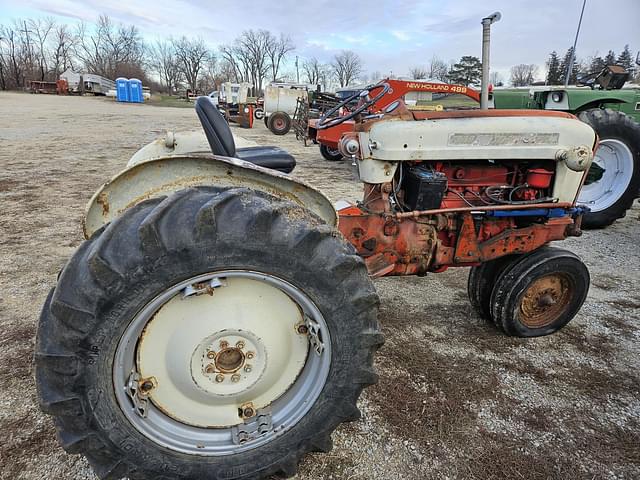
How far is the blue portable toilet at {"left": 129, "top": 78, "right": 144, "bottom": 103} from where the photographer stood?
123 ft

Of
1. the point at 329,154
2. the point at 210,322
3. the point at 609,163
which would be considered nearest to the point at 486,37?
the point at 210,322

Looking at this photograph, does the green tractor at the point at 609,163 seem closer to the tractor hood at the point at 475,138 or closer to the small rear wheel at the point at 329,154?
the tractor hood at the point at 475,138

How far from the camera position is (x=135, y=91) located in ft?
124

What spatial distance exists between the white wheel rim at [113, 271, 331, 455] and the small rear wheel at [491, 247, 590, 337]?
149cm

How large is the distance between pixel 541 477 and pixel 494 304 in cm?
109

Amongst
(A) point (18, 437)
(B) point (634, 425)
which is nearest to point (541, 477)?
(B) point (634, 425)

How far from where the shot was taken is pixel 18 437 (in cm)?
184

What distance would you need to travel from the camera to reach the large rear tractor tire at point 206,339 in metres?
1.26

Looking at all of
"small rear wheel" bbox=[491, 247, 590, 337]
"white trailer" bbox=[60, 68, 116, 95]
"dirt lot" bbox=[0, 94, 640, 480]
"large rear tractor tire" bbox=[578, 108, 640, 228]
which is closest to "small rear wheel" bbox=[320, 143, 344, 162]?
"large rear tractor tire" bbox=[578, 108, 640, 228]

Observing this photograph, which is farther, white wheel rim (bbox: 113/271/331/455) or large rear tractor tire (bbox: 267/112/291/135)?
large rear tractor tire (bbox: 267/112/291/135)

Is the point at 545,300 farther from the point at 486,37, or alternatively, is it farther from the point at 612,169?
the point at 612,169

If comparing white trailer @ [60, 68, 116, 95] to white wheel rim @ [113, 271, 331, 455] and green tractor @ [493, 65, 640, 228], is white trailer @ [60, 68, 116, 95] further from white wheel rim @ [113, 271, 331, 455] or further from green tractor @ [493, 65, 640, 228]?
white wheel rim @ [113, 271, 331, 455]

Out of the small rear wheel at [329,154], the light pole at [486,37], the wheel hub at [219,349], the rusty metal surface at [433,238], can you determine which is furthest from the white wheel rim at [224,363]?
the small rear wheel at [329,154]

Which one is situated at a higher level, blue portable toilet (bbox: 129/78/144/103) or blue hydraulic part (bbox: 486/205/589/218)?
blue portable toilet (bbox: 129/78/144/103)
